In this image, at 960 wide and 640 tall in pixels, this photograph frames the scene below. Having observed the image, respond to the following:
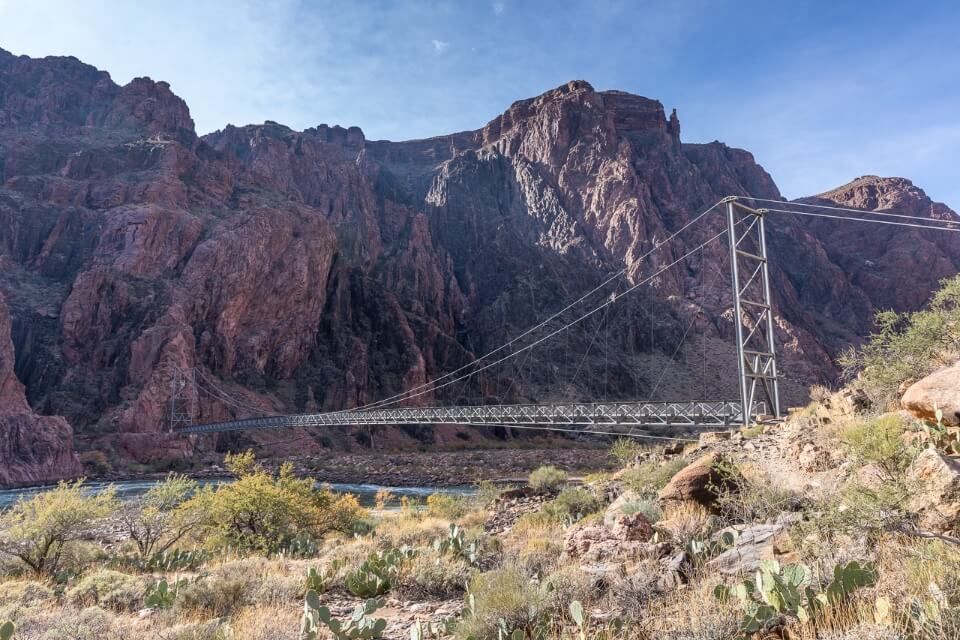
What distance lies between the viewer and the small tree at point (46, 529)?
8641 mm

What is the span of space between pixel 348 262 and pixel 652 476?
6937cm

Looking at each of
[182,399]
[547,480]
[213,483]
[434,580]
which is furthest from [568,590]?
[182,399]

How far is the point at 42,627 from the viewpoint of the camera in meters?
4.65

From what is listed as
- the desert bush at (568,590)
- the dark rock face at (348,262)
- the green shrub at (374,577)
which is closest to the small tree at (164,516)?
the green shrub at (374,577)

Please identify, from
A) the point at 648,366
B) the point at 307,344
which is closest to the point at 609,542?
the point at 307,344

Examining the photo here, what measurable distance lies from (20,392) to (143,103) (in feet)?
192

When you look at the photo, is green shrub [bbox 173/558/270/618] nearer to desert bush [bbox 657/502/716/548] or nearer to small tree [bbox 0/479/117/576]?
small tree [bbox 0/479/117/576]

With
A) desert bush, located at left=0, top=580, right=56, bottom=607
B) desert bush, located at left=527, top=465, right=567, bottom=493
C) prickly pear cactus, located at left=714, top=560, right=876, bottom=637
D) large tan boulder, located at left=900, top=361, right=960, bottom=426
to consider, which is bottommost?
desert bush, located at left=527, top=465, right=567, bottom=493

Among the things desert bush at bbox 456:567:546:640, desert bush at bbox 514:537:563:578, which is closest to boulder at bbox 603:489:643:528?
desert bush at bbox 514:537:563:578

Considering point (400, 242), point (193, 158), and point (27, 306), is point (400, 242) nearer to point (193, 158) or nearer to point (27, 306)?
point (193, 158)

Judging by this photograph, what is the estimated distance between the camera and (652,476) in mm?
10664

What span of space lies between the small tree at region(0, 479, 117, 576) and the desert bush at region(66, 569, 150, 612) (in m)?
2.91

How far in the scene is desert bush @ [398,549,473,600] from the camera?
6.16m

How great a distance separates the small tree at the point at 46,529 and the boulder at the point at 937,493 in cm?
1087
